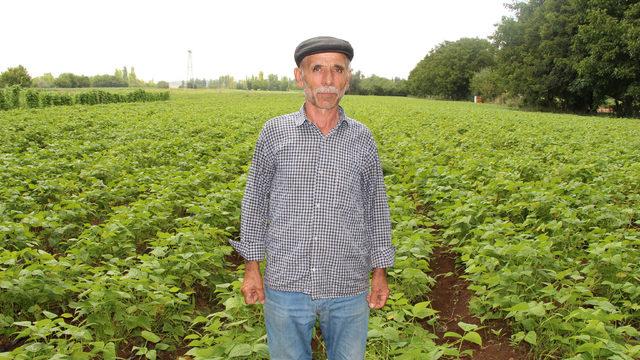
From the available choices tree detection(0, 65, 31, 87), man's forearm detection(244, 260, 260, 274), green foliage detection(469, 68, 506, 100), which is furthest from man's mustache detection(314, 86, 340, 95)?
tree detection(0, 65, 31, 87)

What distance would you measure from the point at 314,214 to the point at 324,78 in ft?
2.24

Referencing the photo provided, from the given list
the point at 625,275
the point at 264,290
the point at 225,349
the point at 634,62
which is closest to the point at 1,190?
the point at 225,349

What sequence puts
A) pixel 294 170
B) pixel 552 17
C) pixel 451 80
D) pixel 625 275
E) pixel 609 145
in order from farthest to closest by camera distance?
1. pixel 451 80
2. pixel 552 17
3. pixel 609 145
4. pixel 625 275
5. pixel 294 170

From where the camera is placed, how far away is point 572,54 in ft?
145

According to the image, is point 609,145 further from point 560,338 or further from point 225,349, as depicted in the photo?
point 225,349

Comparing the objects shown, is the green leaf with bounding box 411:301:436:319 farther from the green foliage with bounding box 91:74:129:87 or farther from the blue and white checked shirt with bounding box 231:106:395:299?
the green foliage with bounding box 91:74:129:87

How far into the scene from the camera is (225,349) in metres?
3.77

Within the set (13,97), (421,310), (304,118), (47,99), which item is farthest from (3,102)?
(304,118)

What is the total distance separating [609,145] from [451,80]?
287ft

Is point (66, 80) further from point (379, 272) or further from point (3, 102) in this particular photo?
point (379, 272)

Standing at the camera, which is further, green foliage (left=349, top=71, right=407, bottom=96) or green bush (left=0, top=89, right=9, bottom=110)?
green foliage (left=349, top=71, right=407, bottom=96)

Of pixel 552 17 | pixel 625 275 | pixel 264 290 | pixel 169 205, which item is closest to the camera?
pixel 264 290

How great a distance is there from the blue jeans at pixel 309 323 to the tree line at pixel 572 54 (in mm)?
38934

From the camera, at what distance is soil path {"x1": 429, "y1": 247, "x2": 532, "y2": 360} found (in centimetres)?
436
